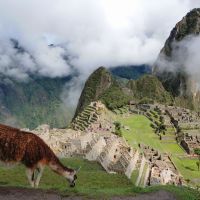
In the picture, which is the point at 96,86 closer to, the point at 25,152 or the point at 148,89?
the point at 148,89

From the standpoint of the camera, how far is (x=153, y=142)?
8825 cm

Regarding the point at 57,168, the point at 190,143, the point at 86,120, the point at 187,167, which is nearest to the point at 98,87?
the point at 86,120

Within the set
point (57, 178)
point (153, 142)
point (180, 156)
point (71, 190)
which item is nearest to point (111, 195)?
point (71, 190)

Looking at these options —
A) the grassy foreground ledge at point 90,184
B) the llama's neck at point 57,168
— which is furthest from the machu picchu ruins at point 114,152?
the llama's neck at point 57,168

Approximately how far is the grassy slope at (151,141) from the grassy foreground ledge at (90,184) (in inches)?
1387

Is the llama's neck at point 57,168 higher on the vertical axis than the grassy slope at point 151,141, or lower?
lower

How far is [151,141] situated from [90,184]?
6702 cm

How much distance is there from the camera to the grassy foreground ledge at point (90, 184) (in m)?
15.9

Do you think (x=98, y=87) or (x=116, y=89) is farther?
(x=98, y=87)

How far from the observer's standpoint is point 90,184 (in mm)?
22672

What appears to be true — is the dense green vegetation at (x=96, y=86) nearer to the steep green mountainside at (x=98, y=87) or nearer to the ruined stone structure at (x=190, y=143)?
the steep green mountainside at (x=98, y=87)

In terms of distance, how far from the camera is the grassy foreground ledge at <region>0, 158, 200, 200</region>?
52.1ft

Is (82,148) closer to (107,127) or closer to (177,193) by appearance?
Answer: (177,193)

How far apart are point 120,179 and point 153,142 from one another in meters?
63.2
